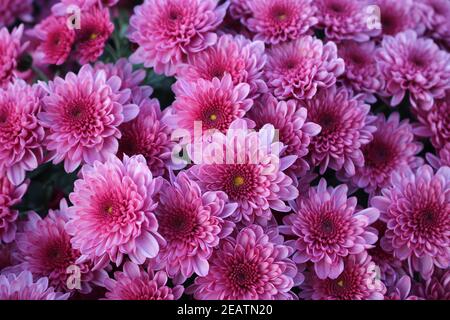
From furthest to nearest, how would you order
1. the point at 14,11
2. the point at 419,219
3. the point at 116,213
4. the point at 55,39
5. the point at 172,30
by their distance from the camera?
the point at 14,11
the point at 55,39
the point at 172,30
the point at 419,219
the point at 116,213

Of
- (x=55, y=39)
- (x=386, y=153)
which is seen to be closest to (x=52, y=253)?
(x=55, y=39)

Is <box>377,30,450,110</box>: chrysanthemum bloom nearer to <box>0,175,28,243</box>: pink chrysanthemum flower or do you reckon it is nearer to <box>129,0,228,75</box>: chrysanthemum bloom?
<box>129,0,228,75</box>: chrysanthemum bloom

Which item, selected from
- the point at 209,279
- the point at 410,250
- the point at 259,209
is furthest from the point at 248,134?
the point at 410,250

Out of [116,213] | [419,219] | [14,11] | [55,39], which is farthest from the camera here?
[14,11]

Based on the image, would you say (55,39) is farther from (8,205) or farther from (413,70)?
(413,70)

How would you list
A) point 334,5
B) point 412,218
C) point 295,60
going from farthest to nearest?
point 334,5 → point 295,60 → point 412,218

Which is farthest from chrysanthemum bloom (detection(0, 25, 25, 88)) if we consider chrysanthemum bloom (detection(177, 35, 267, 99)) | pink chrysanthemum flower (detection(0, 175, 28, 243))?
chrysanthemum bloom (detection(177, 35, 267, 99))
